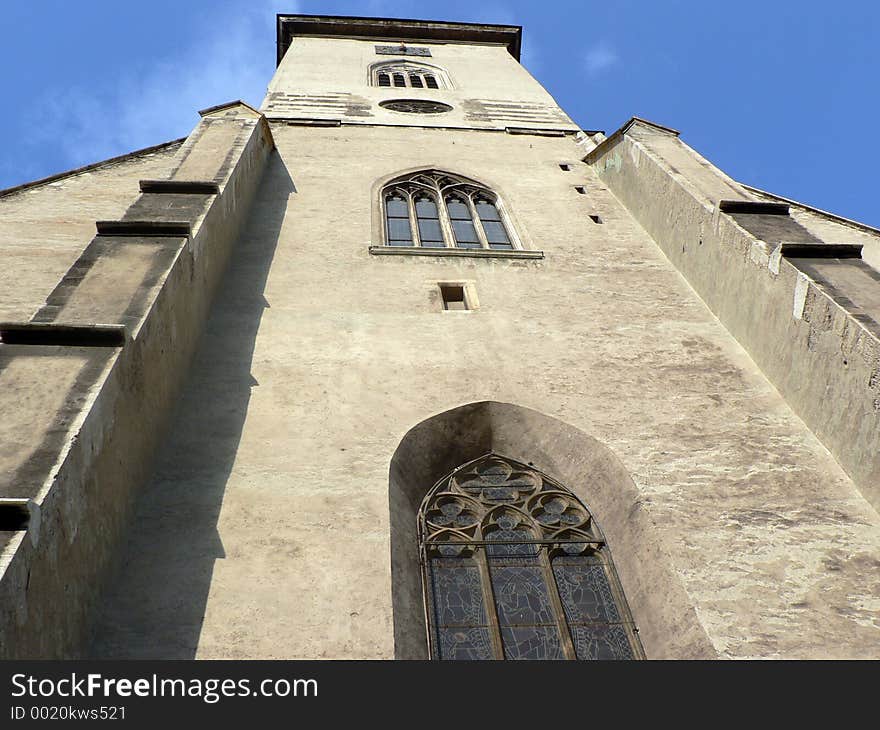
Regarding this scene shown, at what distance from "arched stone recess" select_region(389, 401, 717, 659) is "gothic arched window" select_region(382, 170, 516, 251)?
350 centimetres

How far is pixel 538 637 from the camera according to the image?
4.64 metres

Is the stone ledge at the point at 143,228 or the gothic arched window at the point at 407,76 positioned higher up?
the gothic arched window at the point at 407,76

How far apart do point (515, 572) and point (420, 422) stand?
1249mm

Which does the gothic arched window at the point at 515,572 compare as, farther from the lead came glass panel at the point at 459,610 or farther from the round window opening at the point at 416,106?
the round window opening at the point at 416,106

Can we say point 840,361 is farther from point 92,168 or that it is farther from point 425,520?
point 92,168

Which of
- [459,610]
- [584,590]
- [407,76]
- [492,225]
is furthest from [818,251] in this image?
[407,76]

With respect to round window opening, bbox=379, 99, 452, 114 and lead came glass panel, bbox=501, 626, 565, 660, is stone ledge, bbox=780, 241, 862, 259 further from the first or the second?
round window opening, bbox=379, 99, 452, 114

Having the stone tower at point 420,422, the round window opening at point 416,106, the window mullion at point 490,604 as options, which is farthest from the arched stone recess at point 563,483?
the round window opening at point 416,106

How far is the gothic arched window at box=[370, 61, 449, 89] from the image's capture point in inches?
688

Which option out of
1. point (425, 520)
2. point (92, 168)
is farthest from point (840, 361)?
point (92, 168)

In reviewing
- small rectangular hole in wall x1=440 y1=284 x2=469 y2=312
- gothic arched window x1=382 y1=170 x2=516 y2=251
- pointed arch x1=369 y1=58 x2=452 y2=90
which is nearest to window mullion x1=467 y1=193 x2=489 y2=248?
gothic arched window x1=382 y1=170 x2=516 y2=251

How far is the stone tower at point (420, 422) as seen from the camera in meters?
4.11

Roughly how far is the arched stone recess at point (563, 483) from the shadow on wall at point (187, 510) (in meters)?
1.07

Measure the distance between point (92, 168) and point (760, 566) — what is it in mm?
8731
